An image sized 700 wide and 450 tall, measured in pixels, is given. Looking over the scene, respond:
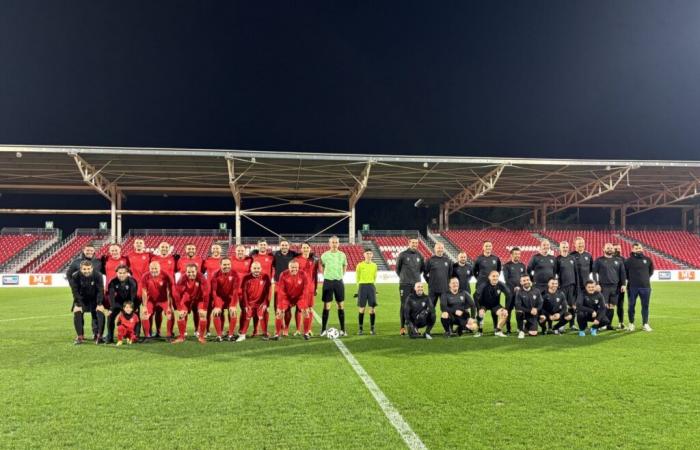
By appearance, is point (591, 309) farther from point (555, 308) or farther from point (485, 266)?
point (485, 266)

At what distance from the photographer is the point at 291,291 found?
24.6ft

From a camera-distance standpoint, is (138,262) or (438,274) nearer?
(438,274)

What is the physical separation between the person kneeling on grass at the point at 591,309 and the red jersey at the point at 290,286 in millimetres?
4791

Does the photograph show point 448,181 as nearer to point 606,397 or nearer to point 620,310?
point 620,310

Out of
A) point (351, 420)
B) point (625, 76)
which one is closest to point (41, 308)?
point (351, 420)

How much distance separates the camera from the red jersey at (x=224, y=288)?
24.2 ft

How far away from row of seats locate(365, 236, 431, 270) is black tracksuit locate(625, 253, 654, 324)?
18.3 meters

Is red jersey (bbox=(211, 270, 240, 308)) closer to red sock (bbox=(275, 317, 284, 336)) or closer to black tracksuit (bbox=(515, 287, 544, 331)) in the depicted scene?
red sock (bbox=(275, 317, 284, 336))

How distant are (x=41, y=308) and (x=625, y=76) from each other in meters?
41.5

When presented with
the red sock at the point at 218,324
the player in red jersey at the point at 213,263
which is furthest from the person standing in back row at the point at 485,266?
the player in red jersey at the point at 213,263

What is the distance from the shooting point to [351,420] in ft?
11.7

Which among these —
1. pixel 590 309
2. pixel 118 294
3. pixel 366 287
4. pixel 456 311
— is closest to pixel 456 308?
pixel 456 311

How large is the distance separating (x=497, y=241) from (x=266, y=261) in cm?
2512

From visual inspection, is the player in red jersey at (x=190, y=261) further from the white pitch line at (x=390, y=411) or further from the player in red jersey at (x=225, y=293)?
the white pitch line at (x=390, y=411)
